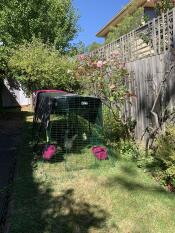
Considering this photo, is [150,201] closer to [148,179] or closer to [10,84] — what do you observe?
[148,179]

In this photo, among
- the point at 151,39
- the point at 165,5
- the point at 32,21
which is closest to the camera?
the point at 151,39

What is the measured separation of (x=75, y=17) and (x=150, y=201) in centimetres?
1990

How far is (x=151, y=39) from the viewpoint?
717 cm

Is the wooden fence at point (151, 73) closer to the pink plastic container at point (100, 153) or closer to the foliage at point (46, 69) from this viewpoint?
the pink plastic container at point (100, 153)

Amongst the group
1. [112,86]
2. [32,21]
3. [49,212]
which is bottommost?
[49,212]

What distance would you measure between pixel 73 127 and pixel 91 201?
3.46 metres

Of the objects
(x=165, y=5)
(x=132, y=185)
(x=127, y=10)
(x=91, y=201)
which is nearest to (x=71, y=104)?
(x=132, y=185)

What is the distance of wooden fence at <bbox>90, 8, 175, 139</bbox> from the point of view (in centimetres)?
622

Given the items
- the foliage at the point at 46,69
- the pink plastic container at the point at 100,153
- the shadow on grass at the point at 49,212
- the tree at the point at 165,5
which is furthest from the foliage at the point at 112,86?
the foliage at the point at 46,69

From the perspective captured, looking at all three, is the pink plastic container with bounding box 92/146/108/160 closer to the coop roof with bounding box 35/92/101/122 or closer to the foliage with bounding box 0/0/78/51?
the coop roof with bounding box 35/92/101/122

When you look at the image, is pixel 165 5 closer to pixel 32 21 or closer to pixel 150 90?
pixel 150 90

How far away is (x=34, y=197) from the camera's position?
524 centimetres

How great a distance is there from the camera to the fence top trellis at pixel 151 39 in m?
6.31

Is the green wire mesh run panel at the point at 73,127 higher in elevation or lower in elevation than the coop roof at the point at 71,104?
lower
